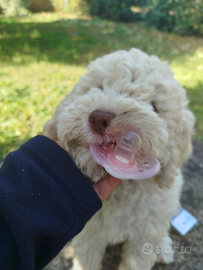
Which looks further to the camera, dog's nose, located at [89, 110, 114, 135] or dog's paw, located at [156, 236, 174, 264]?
dog's paw, located at [156, 236, 174, 264]

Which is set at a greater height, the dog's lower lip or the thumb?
the dog's lower lip

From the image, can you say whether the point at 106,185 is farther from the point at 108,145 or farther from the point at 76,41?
the point at 76,41

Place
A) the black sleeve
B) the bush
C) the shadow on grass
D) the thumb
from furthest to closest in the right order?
the bush, the shadow on grass, the thumb, the black sleeve

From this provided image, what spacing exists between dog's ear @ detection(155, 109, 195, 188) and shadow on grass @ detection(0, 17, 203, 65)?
567 centimetres

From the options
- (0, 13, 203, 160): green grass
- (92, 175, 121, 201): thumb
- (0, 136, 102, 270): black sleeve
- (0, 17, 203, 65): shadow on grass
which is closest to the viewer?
(0, 136, 102, 270): black sleeve

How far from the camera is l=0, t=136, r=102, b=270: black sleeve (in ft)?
4.19

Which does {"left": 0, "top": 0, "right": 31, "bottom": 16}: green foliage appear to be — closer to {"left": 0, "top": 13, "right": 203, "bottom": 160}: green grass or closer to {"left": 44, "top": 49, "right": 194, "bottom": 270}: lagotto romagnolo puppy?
{"left": 0, "top": 13, "right": 203, "bottom": 160}: green grass

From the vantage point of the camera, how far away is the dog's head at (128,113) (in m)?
1.48

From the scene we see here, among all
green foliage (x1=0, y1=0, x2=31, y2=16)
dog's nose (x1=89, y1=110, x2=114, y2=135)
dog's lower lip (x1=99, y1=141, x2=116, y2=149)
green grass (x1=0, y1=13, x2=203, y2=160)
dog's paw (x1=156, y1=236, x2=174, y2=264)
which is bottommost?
dog's paw (x1=156, y1=236, x2=174, y2=264)

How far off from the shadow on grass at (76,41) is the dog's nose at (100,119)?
5877 millimetres

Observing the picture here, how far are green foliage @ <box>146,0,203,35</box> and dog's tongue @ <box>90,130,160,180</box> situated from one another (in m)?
9.81

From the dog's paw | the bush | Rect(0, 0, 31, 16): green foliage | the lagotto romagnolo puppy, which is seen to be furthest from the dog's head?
Rect(0, 0, 31, 16): green foliage

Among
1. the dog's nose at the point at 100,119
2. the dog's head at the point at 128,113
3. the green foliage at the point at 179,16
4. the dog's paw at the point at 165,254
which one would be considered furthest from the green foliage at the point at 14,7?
the dog's paw at the point at 165,254

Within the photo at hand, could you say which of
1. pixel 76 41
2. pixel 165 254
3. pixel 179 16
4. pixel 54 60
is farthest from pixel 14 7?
pixel 165 254
